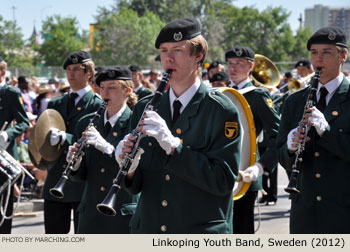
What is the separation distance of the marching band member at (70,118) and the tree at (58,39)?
58998 mm

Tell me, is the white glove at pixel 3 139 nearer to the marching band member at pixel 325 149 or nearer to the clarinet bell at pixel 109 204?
the marching band member at pixel 325 149

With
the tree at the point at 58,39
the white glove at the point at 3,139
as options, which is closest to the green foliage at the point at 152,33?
the tree at the point at 58,39

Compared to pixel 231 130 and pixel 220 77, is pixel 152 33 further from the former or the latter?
pixel 231 130

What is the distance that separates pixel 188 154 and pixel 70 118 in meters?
3.25

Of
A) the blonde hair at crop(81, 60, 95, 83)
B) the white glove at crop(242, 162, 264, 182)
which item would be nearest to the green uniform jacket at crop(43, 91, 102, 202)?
the blonde hair at crop(81, 60, 95, 83)

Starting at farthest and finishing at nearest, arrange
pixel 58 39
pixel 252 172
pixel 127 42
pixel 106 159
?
pixel 127 42
pixel 58 39
pixel 252 172
pixel 106 159

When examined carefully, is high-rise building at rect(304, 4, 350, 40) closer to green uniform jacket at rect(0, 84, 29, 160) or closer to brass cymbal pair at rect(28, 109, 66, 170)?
brass cymbal pair at rect(28, 109, 66, 170)

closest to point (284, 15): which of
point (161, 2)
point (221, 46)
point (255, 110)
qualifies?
point (221, 46)

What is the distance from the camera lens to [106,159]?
17.3 feet

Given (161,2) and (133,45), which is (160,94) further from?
(161,2)

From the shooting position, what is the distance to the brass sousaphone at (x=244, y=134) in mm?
5453

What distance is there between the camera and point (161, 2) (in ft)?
293

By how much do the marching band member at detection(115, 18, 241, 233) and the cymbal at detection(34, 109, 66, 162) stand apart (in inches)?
98.2

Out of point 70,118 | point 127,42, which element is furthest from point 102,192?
point 127,42
